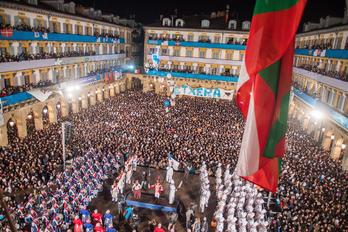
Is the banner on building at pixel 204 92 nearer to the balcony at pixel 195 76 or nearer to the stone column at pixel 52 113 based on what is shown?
the balcony at pixel 195 76

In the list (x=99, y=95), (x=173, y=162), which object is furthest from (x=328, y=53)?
(x=99, y=95)

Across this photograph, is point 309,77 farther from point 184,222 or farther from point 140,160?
point 184,222

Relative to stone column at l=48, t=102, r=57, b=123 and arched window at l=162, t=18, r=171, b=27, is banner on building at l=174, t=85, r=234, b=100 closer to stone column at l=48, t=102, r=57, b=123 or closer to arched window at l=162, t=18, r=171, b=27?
arched window at l=162, t=18, r=171, b=27

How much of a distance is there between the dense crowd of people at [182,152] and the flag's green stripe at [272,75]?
13142 millimetres

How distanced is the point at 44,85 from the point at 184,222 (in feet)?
73.2

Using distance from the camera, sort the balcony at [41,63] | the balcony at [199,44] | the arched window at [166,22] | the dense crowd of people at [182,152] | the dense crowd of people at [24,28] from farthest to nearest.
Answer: the arched window at [166,22]
the balcony at [199,44]
the balcony at [41,63]
the dense crowd of people at [24,28]
the dense crowd of people at [182,152]

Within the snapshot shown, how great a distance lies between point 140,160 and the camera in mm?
23484

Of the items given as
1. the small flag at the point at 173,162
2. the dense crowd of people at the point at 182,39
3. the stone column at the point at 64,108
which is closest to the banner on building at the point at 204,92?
the dense crowd of people at the point at 182,39

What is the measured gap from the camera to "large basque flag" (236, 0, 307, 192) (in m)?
5.08

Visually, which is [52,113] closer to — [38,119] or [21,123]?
[38,119]

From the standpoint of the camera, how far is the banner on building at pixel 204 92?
4772 cm

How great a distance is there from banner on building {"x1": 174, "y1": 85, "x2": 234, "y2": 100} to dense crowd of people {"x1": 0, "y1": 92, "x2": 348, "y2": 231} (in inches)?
434

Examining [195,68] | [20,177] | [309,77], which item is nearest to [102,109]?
[20,177]

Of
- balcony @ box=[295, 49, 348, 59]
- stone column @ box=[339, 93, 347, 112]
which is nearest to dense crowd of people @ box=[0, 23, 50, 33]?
balcony @ box=[295, 49, 348, 59]
